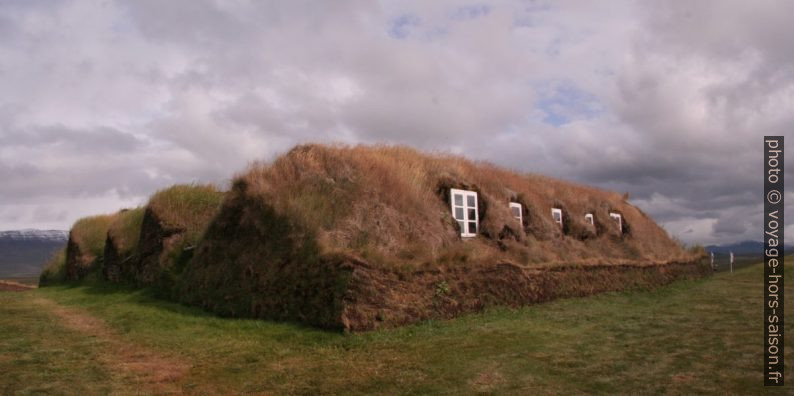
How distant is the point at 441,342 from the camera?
35.5 ft

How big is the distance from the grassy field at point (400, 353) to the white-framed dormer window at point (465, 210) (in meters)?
3.62

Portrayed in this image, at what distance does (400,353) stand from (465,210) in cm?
820

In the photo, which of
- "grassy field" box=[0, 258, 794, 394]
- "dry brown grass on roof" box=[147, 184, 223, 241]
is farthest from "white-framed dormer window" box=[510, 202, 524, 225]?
"dry brown grass on roof" box=[147, 184, 223, 241]

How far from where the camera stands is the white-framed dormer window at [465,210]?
17188mm

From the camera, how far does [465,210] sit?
17.6m

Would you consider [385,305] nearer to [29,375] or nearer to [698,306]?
[29,375]

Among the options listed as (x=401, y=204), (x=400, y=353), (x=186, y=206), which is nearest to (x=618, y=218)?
(x=401, y=204)

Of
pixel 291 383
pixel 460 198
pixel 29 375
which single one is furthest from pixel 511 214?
pixel 29 375

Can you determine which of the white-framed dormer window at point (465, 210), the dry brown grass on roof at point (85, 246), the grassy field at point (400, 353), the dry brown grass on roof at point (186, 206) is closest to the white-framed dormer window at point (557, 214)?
the white-framed dormer window at point (465, 210)

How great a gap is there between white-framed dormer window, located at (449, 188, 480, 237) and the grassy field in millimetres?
3617

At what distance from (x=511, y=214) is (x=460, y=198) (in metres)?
2.38

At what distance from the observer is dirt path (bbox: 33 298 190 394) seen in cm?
829

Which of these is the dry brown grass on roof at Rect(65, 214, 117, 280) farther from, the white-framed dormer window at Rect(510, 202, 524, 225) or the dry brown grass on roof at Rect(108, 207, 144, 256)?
the white-framed dormer window at Rect(510, 202, 524, 225)

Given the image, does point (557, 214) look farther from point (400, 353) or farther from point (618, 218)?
point (400, 353)
